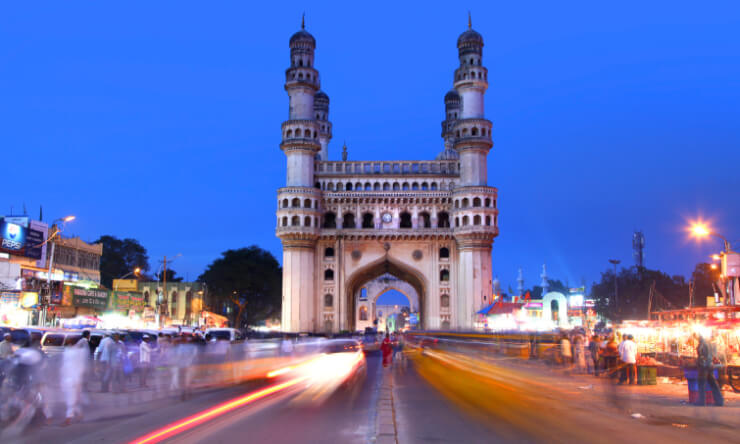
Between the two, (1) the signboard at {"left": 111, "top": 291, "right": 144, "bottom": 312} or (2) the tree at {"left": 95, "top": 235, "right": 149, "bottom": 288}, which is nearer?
(1) the signboard at {"left": 111, "top": 291, "right": 144, "bottom": 312}

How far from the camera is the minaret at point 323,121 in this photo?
74875 mm

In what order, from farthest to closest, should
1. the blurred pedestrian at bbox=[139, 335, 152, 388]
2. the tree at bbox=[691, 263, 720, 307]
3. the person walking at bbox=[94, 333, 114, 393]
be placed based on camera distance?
the tree at bbox=[691, 263, 720, 307], the blurred pedestrian at bbox=[139, 335, 152, 388], the person walking at bbox=[94, 333, 114, 393]

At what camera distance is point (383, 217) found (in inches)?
2581

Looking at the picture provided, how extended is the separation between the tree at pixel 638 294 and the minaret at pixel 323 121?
3643 centimetres

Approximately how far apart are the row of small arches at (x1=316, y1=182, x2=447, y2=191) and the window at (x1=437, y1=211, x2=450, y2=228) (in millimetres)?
2581

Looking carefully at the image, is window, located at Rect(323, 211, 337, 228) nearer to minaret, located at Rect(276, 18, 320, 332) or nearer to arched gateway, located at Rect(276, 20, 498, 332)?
arched gateway, located at Rect(276, 20, 498, 332)

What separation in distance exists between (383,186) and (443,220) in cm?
685

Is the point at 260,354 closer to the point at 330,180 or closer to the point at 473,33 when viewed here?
the point at 330,180

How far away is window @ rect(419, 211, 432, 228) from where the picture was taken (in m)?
65.7

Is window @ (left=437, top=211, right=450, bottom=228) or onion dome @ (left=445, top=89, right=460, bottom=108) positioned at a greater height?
onion dome @ (left=445, top=89, right=460, bottom=108)

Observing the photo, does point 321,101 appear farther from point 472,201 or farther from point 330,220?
point 472,201

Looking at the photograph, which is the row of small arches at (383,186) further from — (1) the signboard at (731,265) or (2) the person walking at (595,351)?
(2) the person walking at (595,351)

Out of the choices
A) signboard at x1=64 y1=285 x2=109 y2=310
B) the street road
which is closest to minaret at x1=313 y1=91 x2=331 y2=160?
signboard at x1=64 y1=285 x2=109 y2=310

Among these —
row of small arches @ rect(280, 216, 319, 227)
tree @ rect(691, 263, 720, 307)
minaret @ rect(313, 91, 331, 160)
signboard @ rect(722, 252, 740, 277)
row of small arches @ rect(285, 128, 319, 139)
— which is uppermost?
minaret @ rect(313, 91, 331, 160)
